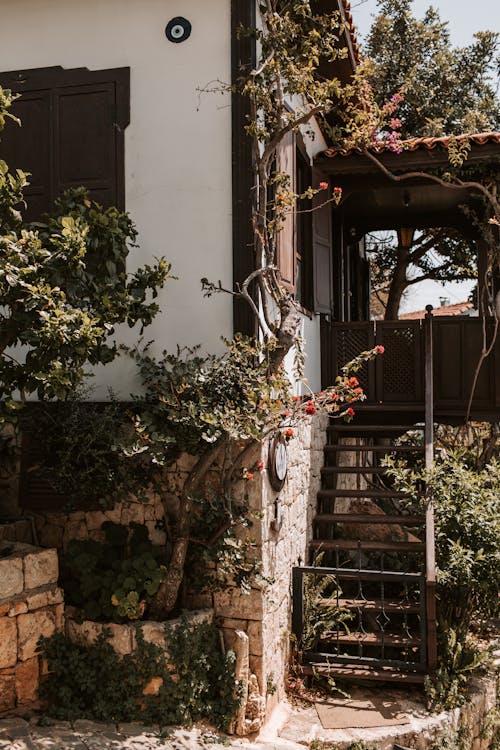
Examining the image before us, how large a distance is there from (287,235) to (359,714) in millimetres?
4361

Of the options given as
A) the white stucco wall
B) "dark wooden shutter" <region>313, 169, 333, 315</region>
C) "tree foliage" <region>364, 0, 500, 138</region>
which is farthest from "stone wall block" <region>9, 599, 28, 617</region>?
"tree foliage" <region>364, 0, 500, 138</region>

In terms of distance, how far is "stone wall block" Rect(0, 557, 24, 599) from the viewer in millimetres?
5125

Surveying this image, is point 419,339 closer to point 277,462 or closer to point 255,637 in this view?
point 277,462

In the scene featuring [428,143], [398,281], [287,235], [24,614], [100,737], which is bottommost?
[100,737]

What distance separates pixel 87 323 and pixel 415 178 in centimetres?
576

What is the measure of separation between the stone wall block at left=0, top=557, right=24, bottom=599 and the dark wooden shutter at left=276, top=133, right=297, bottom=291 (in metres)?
3.33

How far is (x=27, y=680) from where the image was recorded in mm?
5285

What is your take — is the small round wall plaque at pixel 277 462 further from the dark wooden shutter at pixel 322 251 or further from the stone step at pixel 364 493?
the dark wooden shutter at pixel 322 251

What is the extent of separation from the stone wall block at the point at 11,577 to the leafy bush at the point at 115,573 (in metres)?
0.51

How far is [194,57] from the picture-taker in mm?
6148

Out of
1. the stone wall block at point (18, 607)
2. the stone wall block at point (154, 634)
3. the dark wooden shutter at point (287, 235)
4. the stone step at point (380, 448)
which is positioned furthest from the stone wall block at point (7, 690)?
the stone step at point (380, 448)

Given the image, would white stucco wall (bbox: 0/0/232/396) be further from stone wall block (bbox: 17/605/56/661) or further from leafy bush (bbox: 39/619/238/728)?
leafy bush (bbox: 39/619/238/728)

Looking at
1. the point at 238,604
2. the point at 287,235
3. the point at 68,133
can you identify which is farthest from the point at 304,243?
the point at 238,604

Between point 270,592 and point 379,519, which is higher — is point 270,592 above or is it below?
below
